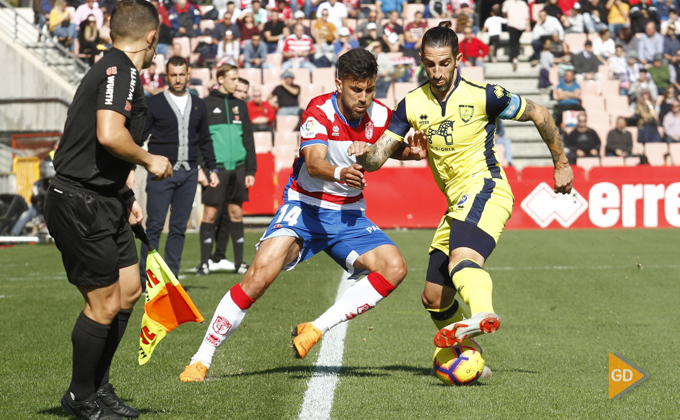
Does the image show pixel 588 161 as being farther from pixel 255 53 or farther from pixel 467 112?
pixel 467 112

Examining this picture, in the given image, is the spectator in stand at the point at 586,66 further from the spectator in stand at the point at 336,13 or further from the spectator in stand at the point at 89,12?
the spectator in stand at the point at 89,12

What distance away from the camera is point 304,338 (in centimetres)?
456

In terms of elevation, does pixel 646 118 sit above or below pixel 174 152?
below

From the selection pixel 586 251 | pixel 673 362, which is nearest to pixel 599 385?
pixel 673 362

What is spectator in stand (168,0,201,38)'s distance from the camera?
21.1 metres

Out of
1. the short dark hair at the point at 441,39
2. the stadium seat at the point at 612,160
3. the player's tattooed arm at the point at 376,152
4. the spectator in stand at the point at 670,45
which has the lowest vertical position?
the stadium seat at the point at 612,160

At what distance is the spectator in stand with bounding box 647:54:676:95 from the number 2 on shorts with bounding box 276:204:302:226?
18287mm

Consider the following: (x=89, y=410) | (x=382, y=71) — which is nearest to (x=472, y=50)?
(x=382, y=71)

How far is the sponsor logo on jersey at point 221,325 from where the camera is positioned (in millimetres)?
4703

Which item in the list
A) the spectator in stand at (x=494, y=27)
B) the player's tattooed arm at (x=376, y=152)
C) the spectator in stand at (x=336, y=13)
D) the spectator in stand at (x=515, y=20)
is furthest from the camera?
the spectator in stand at (x=494, y=27)

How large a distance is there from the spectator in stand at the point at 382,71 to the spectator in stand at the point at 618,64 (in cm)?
640

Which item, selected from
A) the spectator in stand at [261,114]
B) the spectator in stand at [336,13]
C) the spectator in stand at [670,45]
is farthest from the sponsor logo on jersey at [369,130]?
the spectator in stand at [670,45]

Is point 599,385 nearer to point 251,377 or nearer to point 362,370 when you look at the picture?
point 362,370

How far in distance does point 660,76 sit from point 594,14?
3.00 metres
